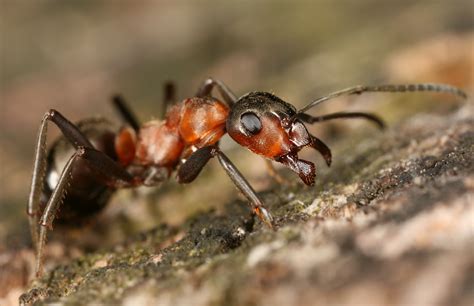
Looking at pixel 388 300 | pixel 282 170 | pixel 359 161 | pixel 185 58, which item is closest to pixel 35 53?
pixel 185 58

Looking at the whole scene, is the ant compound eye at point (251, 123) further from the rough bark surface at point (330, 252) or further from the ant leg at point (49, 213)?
the ant leg at point (49, 213)

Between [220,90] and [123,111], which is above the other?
[123,111]

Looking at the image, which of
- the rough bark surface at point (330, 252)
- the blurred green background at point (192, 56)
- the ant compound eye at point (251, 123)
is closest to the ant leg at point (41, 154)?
the rough bark surface at point (330, 252)

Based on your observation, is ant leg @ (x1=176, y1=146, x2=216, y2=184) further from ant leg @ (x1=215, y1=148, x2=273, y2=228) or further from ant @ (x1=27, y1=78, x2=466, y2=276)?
ant leg @ (x1=215, y1=148, x2=273, y2=228)

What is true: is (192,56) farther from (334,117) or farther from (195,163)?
(195,163)

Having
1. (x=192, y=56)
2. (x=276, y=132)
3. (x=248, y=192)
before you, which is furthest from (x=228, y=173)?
(x=192, y=56)

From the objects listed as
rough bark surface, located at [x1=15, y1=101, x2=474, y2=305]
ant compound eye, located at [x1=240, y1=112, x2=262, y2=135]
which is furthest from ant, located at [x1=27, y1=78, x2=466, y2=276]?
rough bark surface, located at [x1=15, y1=101, x2=474, y2=305]
